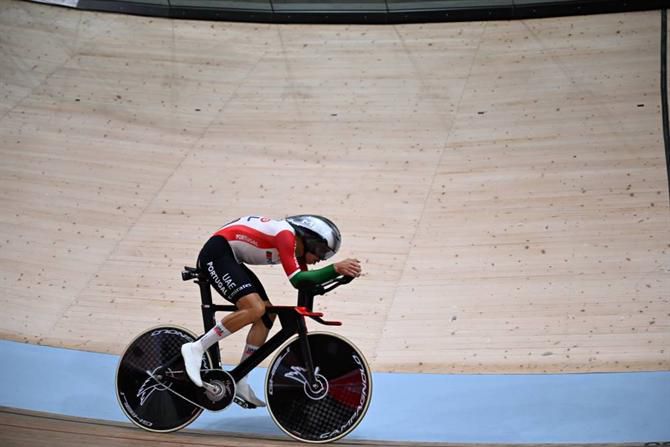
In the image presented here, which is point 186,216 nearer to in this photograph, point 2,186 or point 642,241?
point 2,186

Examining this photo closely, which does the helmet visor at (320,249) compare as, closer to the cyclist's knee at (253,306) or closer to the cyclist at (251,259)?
the cyclist at (251,259)

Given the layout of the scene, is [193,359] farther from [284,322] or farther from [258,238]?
[258,238]

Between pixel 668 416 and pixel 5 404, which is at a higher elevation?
pixel 668 416

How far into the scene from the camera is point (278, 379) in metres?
4.64

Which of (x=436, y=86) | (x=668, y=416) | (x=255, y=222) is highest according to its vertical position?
(x=255, y=222)

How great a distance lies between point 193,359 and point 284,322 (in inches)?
17.6

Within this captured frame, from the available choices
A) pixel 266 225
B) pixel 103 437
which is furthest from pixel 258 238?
pixel 103 437

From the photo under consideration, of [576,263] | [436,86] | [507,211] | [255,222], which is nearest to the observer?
[255,222]

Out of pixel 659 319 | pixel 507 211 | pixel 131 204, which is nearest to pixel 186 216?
pixel 131 204

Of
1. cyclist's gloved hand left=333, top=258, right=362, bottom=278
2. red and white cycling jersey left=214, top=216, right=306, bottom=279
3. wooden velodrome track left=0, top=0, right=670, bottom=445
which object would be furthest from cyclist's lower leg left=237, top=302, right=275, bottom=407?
wooden velodrome track left=0, top=0, right=670, bottom=445

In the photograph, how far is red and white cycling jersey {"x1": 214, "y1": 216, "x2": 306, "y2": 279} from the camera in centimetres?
454

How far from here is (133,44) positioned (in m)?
9.38

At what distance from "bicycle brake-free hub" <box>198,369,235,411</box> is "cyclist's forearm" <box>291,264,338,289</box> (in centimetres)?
61

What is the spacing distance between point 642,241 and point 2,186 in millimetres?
4636
